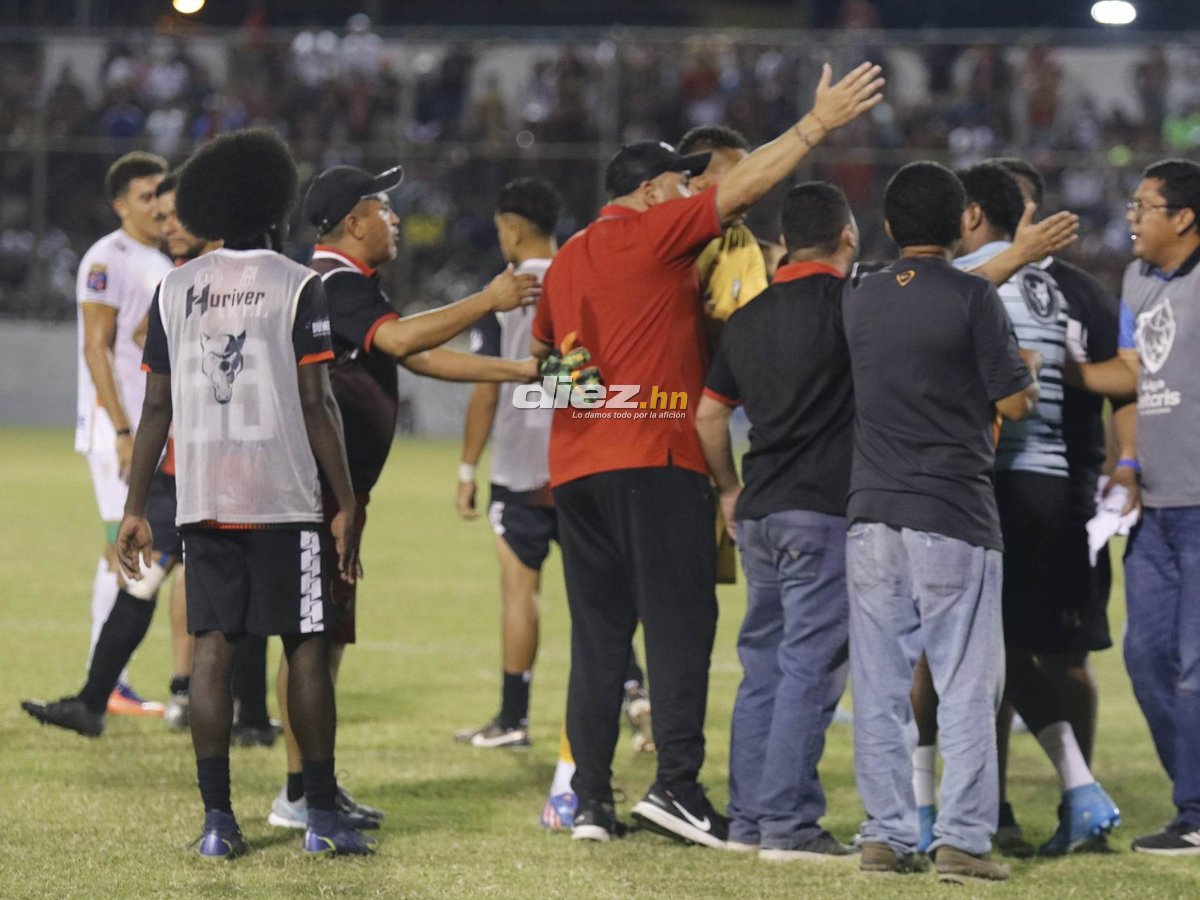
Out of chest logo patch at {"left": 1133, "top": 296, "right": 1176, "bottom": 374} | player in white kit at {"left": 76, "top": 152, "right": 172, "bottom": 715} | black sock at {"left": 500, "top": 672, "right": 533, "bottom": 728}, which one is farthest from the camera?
player in white kit at {"left": 76, "top": 152, "right": 172, "bottom": 715}

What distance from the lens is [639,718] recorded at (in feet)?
24.2

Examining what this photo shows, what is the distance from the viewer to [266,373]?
5109mm

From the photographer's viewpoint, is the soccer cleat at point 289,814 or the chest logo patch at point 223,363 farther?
the soccer cleat at point 289,814

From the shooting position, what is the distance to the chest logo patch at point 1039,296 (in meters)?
5.52

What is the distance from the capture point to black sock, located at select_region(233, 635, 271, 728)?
7.00 m

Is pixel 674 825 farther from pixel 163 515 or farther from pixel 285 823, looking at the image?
pixel 163 515

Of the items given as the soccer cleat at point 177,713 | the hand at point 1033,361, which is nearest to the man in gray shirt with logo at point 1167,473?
the hand at point 1033,361

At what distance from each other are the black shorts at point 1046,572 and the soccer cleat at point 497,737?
235cm

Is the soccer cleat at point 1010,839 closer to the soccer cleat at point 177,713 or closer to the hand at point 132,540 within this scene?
the hand at point 132,540

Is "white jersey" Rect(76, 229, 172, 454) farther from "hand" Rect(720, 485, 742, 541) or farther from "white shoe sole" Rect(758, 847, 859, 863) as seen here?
"white shoe sole" Rect(758, 847, 859, 863)

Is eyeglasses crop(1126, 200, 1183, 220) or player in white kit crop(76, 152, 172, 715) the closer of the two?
eyeglasses crop(1126, 200, 1183, 220)

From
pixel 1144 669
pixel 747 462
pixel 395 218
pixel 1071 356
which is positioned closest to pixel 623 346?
pixel 747 462

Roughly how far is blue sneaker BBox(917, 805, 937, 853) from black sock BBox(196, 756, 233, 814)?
2.25m

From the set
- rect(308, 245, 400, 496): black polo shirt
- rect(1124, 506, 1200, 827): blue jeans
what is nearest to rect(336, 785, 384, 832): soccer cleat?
rect(308, 245, 400, 496): black polo shirt
